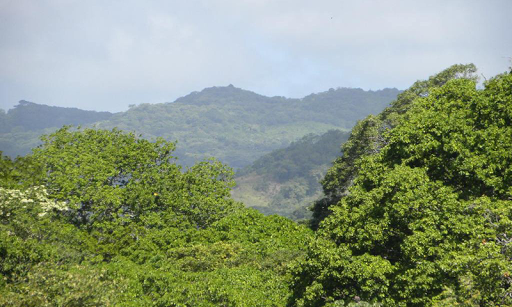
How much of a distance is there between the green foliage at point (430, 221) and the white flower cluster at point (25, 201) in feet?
57.8

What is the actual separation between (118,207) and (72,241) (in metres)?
7.89

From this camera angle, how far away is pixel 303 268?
19391mm

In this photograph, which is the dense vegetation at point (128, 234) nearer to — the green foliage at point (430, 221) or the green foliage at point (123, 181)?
the green foliage at point (123, 181)

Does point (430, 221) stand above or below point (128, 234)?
above

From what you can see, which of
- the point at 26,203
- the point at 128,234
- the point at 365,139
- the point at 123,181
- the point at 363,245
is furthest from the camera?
the point at 365,139

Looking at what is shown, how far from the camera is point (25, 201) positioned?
2900 cm

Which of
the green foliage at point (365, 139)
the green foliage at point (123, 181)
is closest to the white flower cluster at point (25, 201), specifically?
the green foliage at point (123, 181)

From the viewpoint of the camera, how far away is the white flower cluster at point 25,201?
27.7 m

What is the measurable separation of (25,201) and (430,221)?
23.1 metres

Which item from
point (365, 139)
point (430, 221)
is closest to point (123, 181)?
point (365, 139)

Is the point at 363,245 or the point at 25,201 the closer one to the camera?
→ the point at 363,245

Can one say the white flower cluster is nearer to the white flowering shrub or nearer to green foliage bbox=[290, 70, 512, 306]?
the white flowering shrub

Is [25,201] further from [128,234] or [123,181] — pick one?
[123,181]

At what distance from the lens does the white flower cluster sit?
27.7 meters
